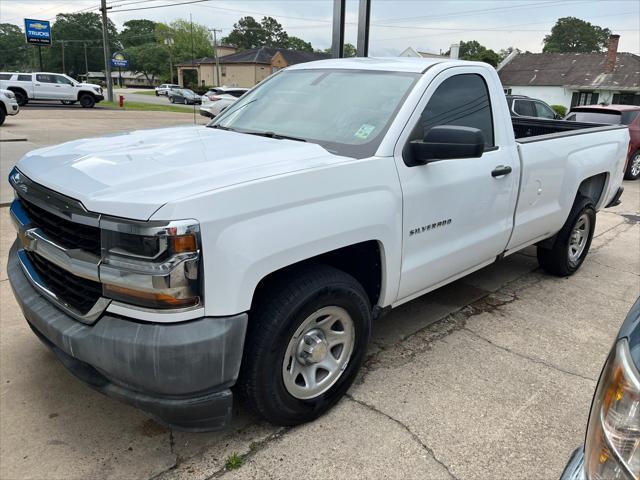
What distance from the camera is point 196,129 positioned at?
12.0 ft

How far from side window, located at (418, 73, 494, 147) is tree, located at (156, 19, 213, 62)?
111 metres

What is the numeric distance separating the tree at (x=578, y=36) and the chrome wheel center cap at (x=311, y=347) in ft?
390

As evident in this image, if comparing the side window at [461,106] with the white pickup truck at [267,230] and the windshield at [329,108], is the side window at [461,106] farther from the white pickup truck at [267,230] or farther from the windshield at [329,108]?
the windshield at [329,108]

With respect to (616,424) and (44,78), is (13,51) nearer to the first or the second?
(44,78)

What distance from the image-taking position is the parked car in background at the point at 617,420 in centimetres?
121

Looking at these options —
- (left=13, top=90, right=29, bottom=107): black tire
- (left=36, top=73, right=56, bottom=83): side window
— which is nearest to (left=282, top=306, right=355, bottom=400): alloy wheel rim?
(left=13, top=90, right=29, bottom=107): black tire

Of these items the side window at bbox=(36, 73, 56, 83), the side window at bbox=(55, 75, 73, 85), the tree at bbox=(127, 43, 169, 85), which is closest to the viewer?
the side window at bbox=(36, 73, 56, 83)

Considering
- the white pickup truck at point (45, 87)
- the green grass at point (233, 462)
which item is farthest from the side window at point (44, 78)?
the green grass at point (233, 462)

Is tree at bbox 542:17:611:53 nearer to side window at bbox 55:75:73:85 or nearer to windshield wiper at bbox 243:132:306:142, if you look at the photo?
side window at bbox 55:75:73:85

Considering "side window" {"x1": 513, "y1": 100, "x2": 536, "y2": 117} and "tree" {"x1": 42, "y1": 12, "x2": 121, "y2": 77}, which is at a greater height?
"tree" {"x1": 42, "y1": 12, "x2": 121, "y2": 77}

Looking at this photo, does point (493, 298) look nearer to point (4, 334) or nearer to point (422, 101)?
point (422, 101)

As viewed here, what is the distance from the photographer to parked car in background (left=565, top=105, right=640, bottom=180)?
12312mm

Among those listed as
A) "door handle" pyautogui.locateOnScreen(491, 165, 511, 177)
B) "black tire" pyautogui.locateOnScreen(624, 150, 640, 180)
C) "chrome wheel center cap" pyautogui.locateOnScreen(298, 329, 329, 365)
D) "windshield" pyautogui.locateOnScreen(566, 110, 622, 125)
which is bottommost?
"black tire" pyautogui.locateOnScreen(624, 150, 640, 180)

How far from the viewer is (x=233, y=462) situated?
250cm
